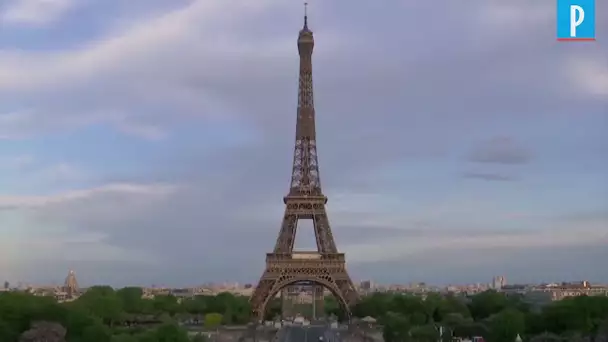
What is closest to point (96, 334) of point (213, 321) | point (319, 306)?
point (213, 321)

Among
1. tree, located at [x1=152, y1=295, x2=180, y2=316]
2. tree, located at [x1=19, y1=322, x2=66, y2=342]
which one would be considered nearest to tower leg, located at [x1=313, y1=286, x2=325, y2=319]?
tree, located at [x1=152, y1=295, x2=180, y2=316]

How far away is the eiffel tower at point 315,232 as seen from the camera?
53219 millimetres

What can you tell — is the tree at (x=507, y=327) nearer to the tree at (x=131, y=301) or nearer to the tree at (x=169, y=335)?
the tree at (x=169, y=335)

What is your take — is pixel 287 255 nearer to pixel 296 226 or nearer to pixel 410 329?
pixel 296 226

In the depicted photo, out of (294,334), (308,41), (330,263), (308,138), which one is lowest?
(294,334)

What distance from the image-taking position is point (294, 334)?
4944 cm

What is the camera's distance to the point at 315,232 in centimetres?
5412

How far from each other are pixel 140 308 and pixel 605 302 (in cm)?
3254

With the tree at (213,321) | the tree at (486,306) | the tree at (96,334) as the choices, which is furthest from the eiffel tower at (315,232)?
the tree at (96,334)

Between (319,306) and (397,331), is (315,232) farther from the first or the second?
(319,306)

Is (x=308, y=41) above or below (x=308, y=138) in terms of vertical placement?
above

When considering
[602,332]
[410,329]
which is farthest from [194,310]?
[602,332]

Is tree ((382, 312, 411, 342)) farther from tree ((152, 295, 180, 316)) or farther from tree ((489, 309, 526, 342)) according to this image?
tree ((152, 295, 180, 316))

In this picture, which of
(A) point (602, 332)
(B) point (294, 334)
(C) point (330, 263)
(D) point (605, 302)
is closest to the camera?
(A) point (602, 332)
